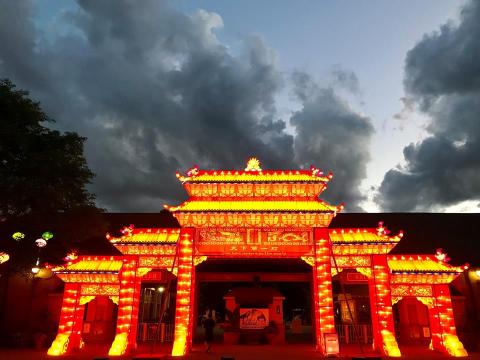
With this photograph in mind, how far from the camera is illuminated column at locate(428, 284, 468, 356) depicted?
13.8 m

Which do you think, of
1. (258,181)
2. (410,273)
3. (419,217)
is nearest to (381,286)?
(410,273)

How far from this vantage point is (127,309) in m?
14.3

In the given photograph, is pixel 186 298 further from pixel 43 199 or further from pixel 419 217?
pixel 419 217

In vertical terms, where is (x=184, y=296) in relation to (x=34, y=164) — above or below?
below

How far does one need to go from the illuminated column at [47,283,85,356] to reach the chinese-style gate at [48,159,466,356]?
4 cm

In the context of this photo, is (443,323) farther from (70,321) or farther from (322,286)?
(70,321)

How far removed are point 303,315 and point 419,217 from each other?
21.2 m

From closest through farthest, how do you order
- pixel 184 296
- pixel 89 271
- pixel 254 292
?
1. pixel 184 296
2. pixel 89 271
3. pixel 254 292

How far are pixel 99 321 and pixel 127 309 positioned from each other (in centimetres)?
685

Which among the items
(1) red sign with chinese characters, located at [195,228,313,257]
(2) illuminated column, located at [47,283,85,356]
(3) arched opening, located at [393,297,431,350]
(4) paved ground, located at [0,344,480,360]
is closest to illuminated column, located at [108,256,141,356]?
(4) paved ground, located at [0,344,480,360]

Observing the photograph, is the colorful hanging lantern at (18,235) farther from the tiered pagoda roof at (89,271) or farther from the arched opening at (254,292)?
the arched opening at (254,292)

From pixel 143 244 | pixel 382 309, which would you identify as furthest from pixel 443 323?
pixel 143 244

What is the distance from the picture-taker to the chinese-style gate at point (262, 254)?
13.9m

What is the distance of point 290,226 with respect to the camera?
14.4 meters
